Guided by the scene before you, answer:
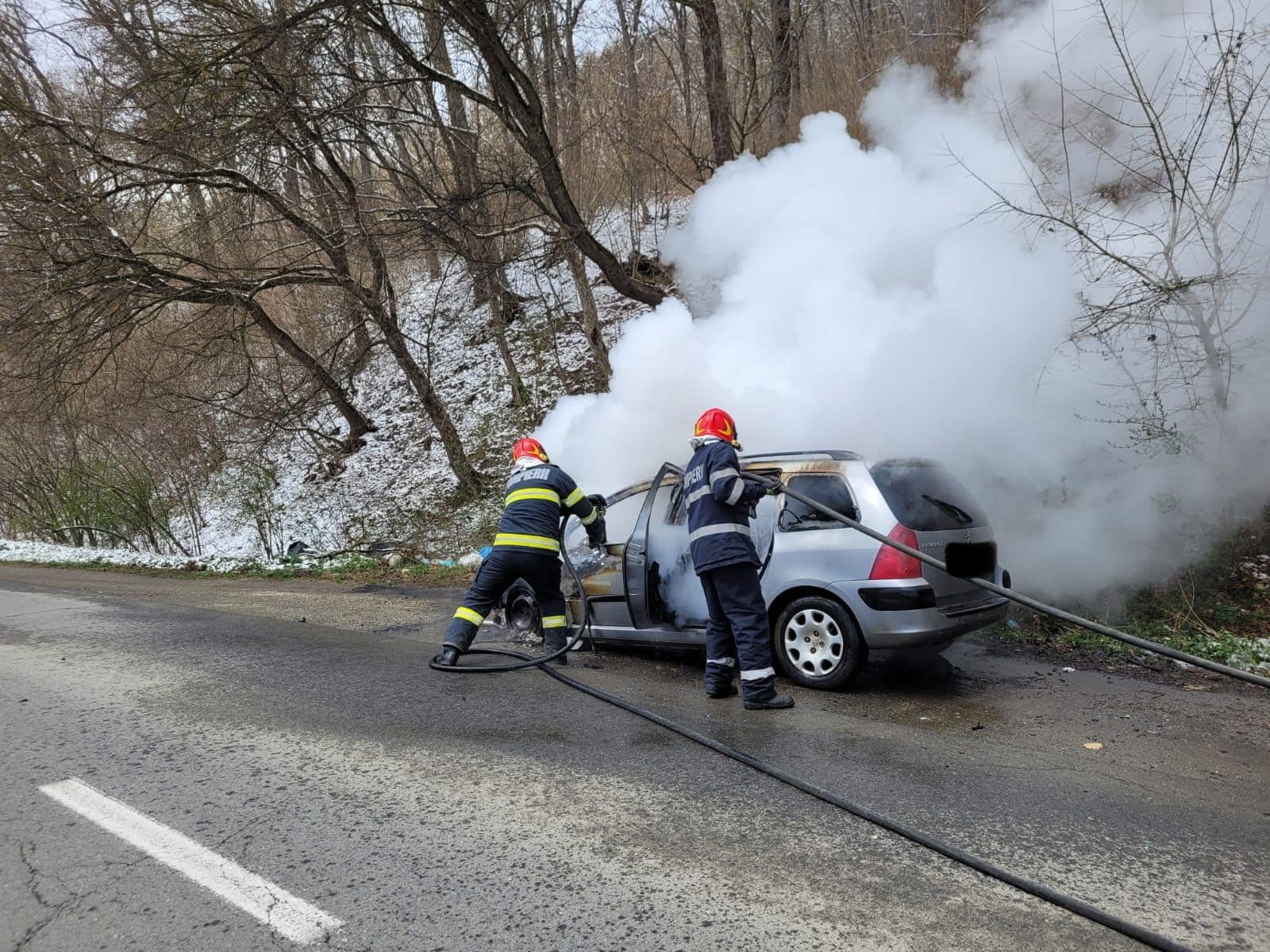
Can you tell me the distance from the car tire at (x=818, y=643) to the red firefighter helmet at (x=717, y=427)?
1.07 meters

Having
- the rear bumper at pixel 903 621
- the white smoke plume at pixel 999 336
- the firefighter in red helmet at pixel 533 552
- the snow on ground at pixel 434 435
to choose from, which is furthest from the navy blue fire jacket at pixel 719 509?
the snow on ground at pixel 434 435

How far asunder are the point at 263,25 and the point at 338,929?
9.75 metres

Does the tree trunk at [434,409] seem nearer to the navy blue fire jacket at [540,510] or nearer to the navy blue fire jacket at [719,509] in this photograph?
the navy blue fire jacket at [540,510]

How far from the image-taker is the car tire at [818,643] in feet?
16.0

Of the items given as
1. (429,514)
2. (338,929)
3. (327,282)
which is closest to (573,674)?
(338,929)

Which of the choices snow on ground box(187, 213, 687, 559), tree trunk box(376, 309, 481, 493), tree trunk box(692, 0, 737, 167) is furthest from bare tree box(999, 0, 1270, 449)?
tree trunk box(376, 309, 481, 493)

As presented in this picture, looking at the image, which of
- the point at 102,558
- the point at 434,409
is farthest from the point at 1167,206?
the point at 102,558

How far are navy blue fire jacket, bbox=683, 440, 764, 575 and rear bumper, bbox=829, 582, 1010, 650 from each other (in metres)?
0.61

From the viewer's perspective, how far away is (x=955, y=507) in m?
5.05

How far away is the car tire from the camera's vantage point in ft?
16.0

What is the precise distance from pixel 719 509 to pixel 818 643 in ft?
3.34

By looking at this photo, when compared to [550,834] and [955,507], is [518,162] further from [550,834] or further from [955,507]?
[550,834]

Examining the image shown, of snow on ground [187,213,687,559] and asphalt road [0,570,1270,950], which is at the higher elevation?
snow on ground [187,213,687,559]

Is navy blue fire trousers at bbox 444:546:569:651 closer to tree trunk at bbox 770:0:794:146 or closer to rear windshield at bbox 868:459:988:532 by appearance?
rear windshield at bbox 868:459:988:532
